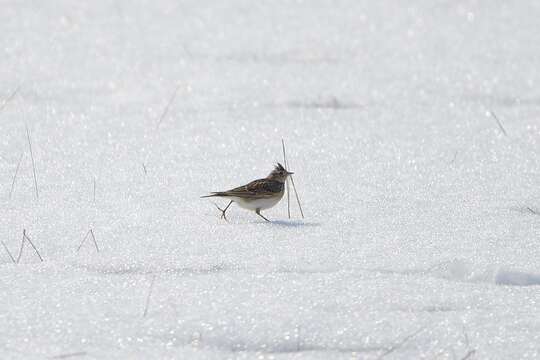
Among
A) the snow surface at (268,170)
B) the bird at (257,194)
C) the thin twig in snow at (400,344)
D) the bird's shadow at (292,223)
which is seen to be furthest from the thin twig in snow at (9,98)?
the thin twig in snow at (400,344)

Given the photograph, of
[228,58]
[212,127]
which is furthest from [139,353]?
[228,58]

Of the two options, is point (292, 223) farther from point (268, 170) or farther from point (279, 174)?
point (268, 170)

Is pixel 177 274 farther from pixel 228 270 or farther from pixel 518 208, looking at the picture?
pixel 518 208

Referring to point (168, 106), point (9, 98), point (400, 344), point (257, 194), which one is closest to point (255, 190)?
point (257, 194)

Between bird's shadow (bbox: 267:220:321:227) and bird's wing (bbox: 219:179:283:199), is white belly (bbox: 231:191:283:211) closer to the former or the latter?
bird's wing (bbox: 219:179:283:199)

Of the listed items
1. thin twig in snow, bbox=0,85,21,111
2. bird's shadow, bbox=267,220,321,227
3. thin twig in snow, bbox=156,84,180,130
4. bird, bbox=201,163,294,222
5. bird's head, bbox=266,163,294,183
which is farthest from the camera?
thin twig in snow, bbox=0,85,21,111

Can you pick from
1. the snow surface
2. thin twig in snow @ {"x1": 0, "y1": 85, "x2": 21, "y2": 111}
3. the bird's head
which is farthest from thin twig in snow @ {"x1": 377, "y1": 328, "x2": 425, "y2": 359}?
thin twig in snow @ {"x1": 0, "y1": 85, "x2": 21, "y2": 111}
